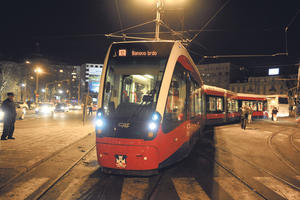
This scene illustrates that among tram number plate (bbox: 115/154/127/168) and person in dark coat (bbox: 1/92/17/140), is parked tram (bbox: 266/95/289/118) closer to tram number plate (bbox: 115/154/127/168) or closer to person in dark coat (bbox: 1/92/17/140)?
tram number plate (bbox: 115/154/127/168)

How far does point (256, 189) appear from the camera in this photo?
4.13 metres

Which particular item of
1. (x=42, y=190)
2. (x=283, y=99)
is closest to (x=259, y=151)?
(x=42, y=190)

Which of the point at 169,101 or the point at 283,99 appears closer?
the point at 169,101

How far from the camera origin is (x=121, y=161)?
4.21m

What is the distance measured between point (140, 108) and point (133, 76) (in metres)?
0.84

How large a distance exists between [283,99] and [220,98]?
67.0 ft

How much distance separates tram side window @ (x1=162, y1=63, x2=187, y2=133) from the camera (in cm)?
460

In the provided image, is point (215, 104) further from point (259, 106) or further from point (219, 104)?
point (259, 106)

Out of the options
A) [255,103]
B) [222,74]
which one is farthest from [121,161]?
[222,74]

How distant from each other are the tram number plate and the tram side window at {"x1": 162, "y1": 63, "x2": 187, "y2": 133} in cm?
102

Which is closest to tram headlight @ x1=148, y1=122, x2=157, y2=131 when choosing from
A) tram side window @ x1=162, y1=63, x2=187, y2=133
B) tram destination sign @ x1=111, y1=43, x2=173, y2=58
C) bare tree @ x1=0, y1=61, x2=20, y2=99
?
tram side window @ x1=162, y1=63, x2=187, y2=133

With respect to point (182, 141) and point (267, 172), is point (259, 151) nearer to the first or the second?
point (267, 172)

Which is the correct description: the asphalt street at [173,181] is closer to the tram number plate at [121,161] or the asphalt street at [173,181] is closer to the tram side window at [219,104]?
the tram number plate at [121,161]

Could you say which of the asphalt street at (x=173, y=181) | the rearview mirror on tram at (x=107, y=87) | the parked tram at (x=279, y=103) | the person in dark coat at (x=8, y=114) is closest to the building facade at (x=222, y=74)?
the parked tram at (x=279, y=103)
